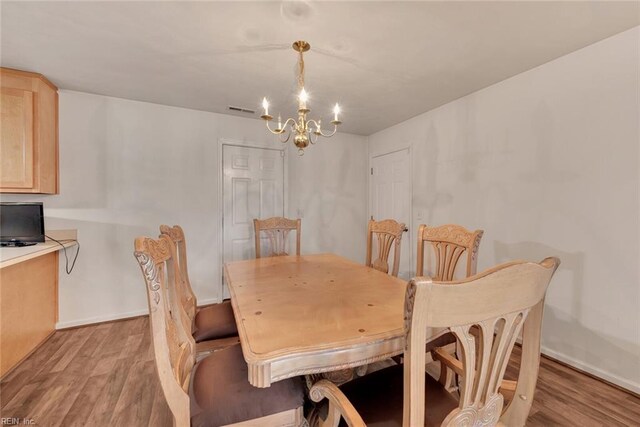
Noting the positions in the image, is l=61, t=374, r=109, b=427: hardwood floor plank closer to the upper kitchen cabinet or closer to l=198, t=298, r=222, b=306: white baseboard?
l=198, t=298, r=222, b=306: white baseboard

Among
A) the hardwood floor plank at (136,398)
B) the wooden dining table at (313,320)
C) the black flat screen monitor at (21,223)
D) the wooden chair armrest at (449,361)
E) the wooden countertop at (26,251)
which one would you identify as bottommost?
the hardwood floor plank at (136,398)

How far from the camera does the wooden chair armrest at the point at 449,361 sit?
1026 mm

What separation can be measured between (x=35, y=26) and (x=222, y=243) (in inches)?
91.4

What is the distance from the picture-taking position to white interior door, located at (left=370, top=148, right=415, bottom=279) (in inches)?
136

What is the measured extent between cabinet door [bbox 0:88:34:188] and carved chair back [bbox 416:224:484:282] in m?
3.25

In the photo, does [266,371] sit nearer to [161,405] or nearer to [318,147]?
[161,405]

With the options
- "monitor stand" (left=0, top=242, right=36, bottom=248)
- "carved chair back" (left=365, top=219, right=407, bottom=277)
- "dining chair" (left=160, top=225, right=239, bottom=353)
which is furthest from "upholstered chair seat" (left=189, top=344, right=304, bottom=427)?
"monitor stand" (left=0, top=242, right=36, bottom=248)

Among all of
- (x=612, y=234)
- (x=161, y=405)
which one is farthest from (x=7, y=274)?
(x=612, y=234)

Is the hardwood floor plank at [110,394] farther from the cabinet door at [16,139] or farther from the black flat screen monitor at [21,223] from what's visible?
the cabinet door at [16,139]

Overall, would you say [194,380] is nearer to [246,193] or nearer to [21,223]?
[21,223]

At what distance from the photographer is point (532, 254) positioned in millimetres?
2191

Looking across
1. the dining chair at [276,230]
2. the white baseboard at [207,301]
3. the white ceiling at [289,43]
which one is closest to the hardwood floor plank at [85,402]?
the white baseboard at [207,301]

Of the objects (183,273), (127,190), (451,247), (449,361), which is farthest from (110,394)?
(451,247)

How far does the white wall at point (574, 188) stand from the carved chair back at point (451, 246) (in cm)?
98
